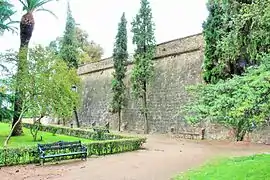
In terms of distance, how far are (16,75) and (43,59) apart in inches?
61.4

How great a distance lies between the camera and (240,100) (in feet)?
17.5

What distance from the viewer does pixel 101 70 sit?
33.4 meters

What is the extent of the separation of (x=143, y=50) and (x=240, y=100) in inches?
784

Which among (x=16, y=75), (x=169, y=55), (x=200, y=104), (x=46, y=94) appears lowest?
(x=200, y=104)

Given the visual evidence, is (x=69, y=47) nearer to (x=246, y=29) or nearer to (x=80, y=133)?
(x=80, y=133)

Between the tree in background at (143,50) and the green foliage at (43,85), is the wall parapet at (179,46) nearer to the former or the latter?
the tree in background at (143,50)

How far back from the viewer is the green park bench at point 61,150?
12.0m

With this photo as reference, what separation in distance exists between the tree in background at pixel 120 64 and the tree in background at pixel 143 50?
2.33m

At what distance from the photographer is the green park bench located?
12.0 meters

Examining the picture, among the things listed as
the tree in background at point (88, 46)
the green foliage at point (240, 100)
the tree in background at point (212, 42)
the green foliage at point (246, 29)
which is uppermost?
the tree in background at point (88, 46)

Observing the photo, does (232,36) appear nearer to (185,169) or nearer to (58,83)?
(185,169)

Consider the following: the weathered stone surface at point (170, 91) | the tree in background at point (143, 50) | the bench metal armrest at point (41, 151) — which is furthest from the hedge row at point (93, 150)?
the tree in background at point (143, 50)

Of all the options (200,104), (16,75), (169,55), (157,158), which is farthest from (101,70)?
(200,104)

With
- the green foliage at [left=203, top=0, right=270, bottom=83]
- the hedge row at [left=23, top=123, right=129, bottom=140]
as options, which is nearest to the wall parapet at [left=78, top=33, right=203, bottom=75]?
the hedge row at [left=23, top=123, right=129, bottom=140]
